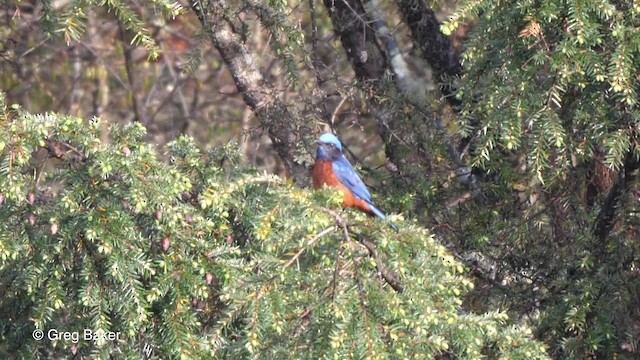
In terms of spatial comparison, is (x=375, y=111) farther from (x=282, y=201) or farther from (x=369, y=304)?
(x=369, y=304)

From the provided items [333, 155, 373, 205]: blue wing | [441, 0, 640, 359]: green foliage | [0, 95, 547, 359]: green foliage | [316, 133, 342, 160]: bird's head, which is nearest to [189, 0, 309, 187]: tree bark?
[316, 133, 342, 160]: bird's head

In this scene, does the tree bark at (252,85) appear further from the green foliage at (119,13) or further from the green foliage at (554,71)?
the green foliage at (554,71)

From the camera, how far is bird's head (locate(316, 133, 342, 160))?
15.8ft

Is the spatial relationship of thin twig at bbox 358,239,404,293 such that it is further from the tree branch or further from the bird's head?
the bird's head

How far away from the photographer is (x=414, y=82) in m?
6.06

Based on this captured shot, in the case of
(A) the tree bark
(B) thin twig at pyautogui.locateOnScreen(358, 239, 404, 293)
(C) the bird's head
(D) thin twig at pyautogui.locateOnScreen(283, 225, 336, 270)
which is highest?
(A) the tree bark

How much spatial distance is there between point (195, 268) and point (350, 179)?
5.17ft

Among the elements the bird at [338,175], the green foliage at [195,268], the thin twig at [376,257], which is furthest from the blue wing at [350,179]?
the thin twig at [376,257]

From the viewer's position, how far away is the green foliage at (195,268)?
2.75m

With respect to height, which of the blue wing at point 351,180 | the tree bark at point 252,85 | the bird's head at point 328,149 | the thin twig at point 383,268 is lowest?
the thin twig at point 383,268

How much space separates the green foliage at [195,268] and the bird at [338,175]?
92cm

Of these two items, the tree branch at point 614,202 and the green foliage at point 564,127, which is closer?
the green foliage at point 564,127

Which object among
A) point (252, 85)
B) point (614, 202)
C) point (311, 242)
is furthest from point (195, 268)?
point (252, 85)

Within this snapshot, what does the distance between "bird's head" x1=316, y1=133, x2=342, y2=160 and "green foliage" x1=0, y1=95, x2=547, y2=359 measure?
1079 millimetres
